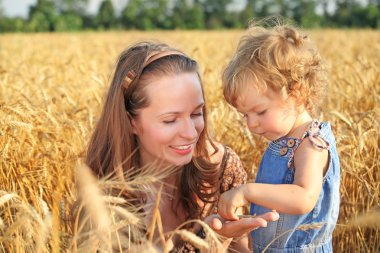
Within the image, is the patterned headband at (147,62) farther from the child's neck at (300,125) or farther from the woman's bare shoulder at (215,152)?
the child's neck at (300,125)

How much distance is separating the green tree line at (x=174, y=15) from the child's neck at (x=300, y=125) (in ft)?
157

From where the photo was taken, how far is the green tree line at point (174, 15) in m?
53.2

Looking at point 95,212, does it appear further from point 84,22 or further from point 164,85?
point 84,22

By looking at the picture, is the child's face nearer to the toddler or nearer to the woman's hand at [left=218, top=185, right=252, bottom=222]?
the toddler

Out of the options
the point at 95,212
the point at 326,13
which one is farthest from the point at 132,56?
the point at 326,13

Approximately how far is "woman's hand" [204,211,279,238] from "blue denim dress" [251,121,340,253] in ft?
0.63

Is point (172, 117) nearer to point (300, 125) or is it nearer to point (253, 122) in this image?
point (253, 122)

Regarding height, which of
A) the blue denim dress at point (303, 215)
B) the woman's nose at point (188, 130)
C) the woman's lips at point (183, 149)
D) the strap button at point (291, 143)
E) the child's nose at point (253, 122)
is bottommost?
the blue denim dress at point (303, 215)

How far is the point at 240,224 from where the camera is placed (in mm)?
1755

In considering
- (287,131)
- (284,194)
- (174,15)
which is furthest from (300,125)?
(174,15)

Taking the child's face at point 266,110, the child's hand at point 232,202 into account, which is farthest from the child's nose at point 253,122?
the child's hand at point 232,202

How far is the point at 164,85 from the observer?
209 cm

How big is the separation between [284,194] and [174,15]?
63902 millimetres

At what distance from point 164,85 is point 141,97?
0.10 meters
